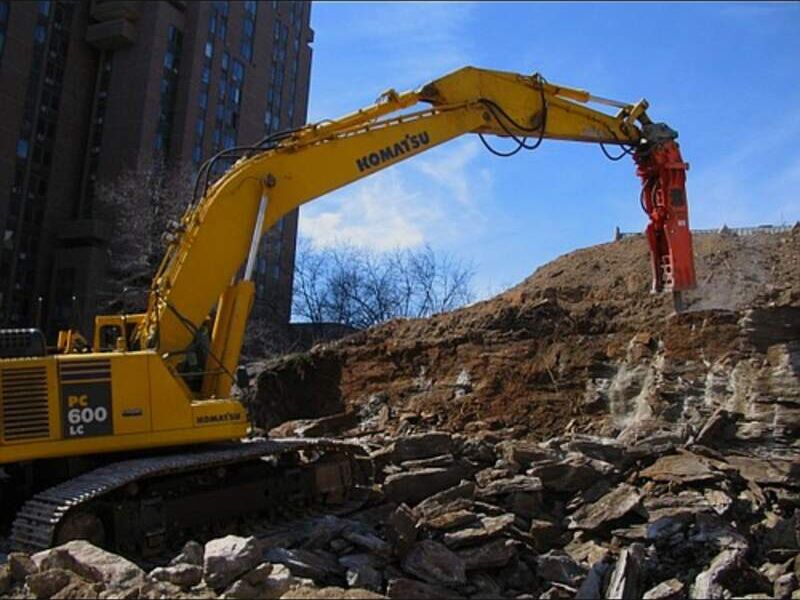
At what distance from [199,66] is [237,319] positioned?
4109 cm

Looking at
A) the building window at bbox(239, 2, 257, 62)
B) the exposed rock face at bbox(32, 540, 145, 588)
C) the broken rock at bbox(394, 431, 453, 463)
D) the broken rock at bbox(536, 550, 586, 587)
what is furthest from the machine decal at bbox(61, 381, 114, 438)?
the building window at bbox(239, 2, 257, 62)

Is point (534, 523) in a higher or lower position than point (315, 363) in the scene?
lower

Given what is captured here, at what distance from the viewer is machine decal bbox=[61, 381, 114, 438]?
8586 mm

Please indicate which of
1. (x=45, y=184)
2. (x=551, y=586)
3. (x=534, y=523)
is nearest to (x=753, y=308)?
(x=534, y=523)

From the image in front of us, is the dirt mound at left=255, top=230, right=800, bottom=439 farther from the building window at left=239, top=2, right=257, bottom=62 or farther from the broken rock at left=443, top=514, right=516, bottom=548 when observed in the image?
the building window at left=239, top=2, right=257, bottom=62

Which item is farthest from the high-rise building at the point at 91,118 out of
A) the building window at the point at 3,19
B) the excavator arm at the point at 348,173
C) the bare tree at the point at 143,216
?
the excavator arm at the point at 348,173

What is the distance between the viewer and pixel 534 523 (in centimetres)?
884

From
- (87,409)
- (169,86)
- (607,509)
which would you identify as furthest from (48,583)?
(169,86)

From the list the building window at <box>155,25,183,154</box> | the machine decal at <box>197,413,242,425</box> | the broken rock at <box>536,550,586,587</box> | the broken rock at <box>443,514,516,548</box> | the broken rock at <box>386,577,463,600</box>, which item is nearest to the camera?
the broken rock at <box>386,577,463,600</box>

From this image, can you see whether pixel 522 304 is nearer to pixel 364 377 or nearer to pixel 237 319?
pixel 364 377

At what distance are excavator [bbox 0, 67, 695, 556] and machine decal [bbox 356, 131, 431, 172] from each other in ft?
0.07

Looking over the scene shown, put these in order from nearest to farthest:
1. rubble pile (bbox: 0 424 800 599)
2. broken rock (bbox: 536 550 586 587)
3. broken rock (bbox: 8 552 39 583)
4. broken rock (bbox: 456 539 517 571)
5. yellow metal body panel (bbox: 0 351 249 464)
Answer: rubble pile (bbox: 0 424 800 599) < broken rock (bbox: 8 552 39 583) < broken rock (bbox: 536 550 586 587) < broken rock (bbox: 456 539 517 571) < yellow metal body panel (bbox: 0 351 249 464)

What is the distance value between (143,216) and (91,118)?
717 inches

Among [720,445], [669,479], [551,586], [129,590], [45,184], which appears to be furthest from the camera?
[45,184]
